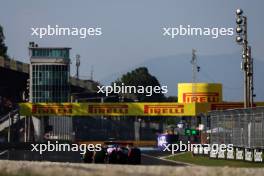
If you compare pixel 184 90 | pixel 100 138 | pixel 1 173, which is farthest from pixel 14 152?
pixel 184 90

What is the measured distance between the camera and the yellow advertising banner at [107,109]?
3310 inches

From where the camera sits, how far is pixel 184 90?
107 m

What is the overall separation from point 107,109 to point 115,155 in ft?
130

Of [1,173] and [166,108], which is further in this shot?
[166,108]

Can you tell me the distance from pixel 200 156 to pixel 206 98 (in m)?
42.6

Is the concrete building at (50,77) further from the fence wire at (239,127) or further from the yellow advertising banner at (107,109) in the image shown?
the fence wire at (239,127)

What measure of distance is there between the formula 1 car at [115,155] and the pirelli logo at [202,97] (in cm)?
5885

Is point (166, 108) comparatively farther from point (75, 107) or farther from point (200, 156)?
point (200, 156)

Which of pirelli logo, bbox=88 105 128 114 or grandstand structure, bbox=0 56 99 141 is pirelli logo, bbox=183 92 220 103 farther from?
pirelli logo, bbox=88 105 128 114

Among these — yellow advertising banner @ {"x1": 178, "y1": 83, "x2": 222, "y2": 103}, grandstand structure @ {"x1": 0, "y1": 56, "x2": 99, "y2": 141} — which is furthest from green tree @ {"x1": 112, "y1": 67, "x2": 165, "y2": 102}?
yellow advertising banner @ {"x1": 178, "y1": 83, "x2": 222, "y2": 103}

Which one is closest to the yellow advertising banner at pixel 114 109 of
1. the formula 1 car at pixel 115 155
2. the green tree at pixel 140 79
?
the formula 1 car at pixel 115 155

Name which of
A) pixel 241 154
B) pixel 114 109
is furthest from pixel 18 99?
pixel 241 154

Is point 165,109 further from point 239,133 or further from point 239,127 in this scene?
point 239,127

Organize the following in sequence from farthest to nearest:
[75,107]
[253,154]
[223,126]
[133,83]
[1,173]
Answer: [133,83] < [75,107] < [223,126] < [253,154] < [1,173]
